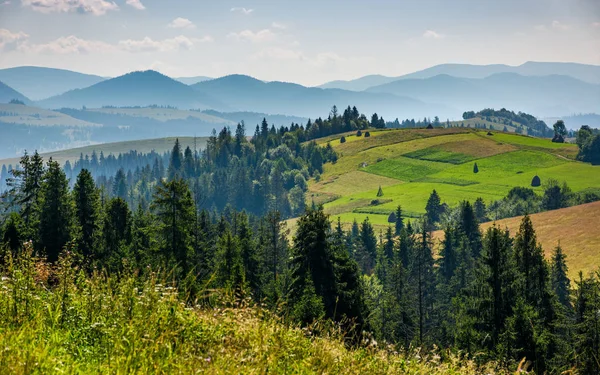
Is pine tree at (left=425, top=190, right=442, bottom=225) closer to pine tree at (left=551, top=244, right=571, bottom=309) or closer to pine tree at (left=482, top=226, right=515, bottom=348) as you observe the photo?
pine tree at (left=551, top=244, right=571, bottom=309)

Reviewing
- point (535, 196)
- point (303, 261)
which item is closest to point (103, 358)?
point (303, 261)

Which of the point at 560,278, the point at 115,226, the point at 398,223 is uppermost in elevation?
the point at 115,226

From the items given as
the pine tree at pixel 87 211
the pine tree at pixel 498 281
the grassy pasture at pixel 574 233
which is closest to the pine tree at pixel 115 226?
the pine tree at pixel 87 211

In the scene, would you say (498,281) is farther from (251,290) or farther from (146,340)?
(146,340)

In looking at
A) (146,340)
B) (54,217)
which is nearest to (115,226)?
(54,217)

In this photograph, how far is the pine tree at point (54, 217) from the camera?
46969 millimetres

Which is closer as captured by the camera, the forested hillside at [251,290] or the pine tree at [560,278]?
the forested hillside at [251,290]

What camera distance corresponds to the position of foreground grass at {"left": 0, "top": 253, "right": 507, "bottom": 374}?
595 cm

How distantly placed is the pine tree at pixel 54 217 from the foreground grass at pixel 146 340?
42009 mm

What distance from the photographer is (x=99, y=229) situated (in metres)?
52.8

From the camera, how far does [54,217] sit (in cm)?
4734

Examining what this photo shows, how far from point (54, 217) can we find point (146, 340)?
45469mm

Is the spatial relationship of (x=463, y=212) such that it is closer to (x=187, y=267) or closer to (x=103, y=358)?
(x=187, y=267)

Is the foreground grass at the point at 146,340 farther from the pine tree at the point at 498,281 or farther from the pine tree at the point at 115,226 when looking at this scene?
the pine tree at the point at 115,226
